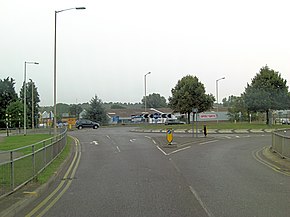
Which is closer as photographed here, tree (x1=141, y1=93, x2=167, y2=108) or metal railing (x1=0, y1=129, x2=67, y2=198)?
metal railing (x1=0, y1=129, x2=67, y2=198)

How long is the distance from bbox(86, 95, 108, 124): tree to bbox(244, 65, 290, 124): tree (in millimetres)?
37729

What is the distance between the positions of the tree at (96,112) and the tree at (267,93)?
124 ft

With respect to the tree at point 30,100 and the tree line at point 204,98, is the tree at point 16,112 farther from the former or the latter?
the tree at point 30,100

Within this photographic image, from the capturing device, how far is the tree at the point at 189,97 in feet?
234

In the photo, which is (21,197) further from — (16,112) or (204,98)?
(16,112)

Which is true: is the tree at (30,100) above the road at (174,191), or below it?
above

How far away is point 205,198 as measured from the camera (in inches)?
407

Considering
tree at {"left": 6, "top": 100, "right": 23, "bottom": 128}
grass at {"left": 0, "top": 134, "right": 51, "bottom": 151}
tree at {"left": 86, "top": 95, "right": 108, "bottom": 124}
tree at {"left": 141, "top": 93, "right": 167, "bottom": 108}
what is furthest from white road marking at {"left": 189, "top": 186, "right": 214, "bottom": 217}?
tree at {"left": 141, "top": 93, "right": 167, "bottom": 108}

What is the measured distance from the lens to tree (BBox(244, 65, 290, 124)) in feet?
194

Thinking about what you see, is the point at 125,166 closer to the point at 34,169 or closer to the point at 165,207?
the point at 34,169

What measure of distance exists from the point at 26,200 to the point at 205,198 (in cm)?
421

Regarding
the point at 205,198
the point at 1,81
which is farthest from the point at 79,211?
the point at 1,81

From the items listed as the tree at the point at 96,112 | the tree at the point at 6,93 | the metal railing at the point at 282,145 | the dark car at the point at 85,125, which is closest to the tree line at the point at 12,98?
→ the tree at the point at 6,93

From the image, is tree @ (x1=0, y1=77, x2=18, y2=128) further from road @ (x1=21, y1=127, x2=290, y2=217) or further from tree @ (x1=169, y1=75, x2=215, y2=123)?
road @ (x1=21, y1=127, x2=290, y2=217)
